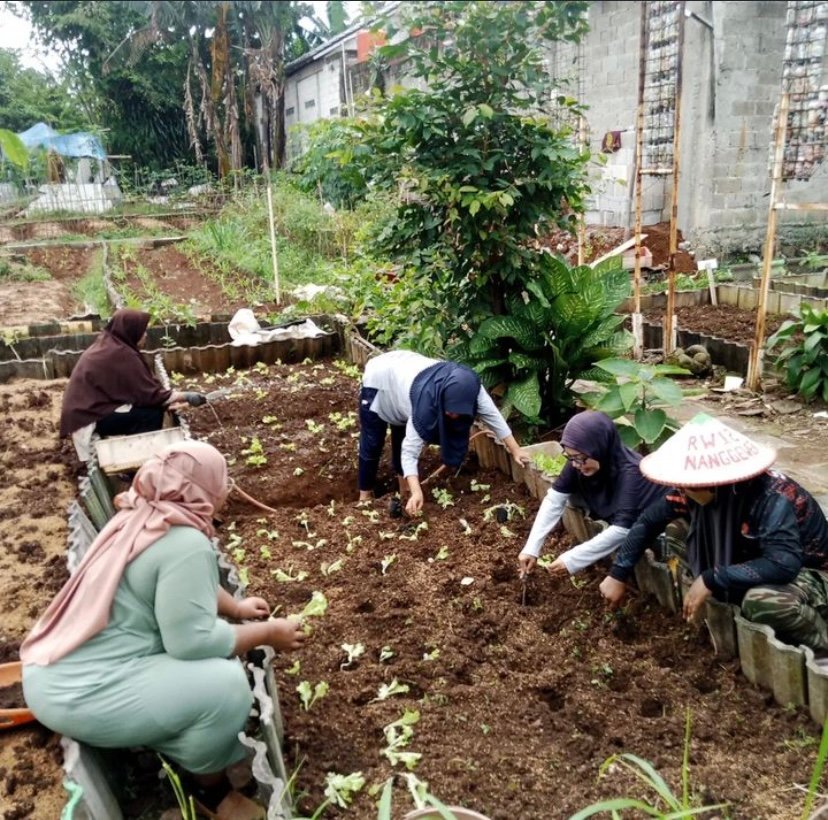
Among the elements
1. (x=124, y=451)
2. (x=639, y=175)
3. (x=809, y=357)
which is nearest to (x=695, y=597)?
(x=124, y=451)

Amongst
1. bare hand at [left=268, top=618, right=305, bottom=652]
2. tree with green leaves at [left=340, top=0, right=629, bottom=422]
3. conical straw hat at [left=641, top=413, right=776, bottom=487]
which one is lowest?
bare hand at [left=268, top=618, right=305, bottom=652]

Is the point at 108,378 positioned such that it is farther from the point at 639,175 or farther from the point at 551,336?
the point at 639,175

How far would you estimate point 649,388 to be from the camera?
4.17 metres

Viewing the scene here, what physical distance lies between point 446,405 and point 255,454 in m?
2.03

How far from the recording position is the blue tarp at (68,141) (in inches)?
917

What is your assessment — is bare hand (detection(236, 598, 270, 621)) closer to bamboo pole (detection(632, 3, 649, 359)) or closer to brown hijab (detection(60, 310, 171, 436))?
brown hijab (detection(60, 310, 171, 436))

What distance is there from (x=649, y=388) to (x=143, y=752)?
3014 millimetres

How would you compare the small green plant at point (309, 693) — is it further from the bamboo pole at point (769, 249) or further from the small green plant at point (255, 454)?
the bamboo pole at point (769, 249)

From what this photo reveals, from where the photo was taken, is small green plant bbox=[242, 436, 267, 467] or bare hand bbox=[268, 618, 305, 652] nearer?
bare hand bbox=[268, 618, 305, 652]

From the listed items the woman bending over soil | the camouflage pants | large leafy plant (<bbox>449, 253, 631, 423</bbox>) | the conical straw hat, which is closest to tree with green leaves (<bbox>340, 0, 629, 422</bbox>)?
large leafy plant (<bbox>449, 253, 631, 423</bbox>)

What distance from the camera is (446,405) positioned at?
13.3 feet

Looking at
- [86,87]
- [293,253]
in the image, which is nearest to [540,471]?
[293,253]

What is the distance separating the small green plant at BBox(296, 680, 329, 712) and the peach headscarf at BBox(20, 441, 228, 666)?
82 cm

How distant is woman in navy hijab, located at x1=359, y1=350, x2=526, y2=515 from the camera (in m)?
4.08
